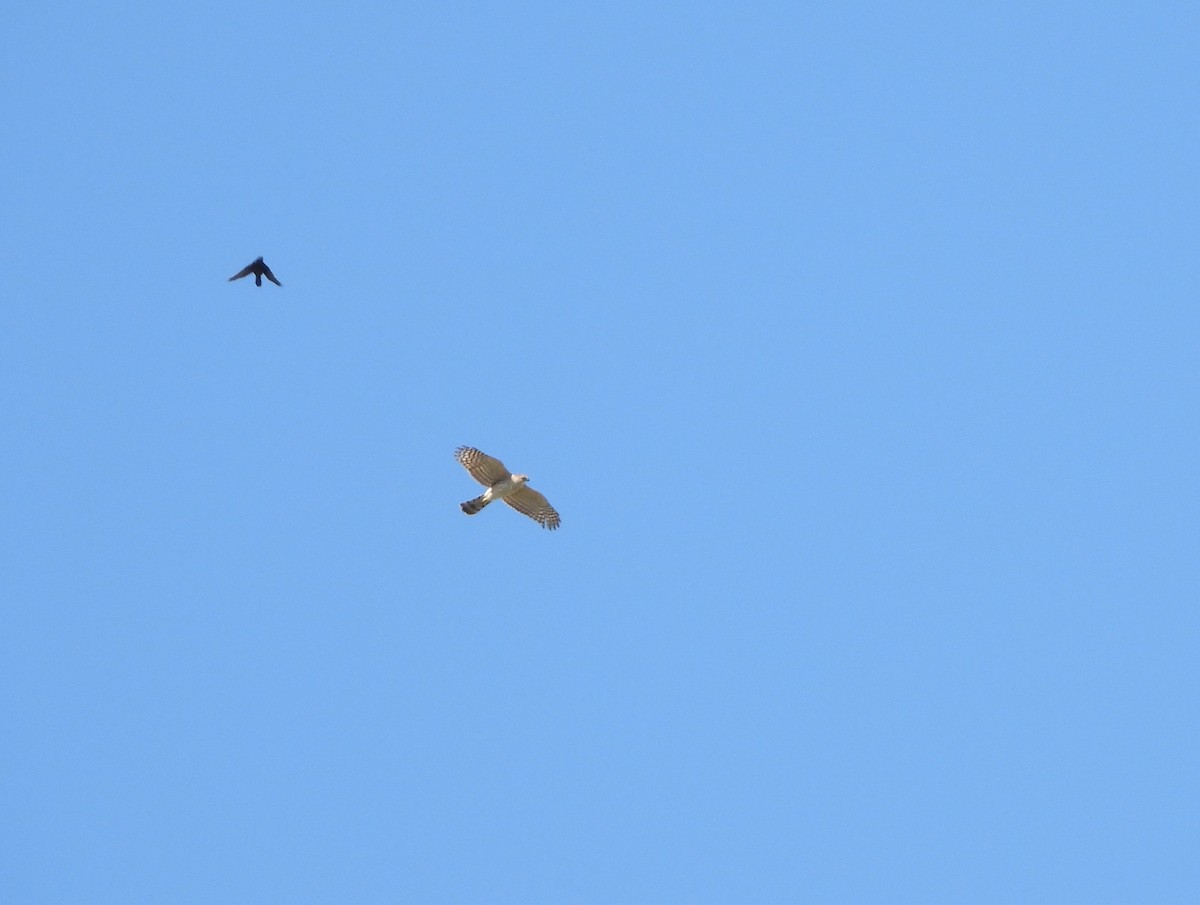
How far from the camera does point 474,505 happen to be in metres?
44.3

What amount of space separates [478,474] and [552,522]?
1.69 m

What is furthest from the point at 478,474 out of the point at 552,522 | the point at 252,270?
the point at 252,270

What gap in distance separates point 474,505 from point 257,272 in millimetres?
6271

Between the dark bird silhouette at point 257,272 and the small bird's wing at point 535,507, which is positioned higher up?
the dark bird silhouette at point 257,272

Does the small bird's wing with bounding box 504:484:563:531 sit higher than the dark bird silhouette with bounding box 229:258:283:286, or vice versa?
the dark bird silhouette with bounding box 229:258:283:286

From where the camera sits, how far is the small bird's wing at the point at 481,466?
1725 inches

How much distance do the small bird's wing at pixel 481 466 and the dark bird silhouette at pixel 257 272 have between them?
17.3ft

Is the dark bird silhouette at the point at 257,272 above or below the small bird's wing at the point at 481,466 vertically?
above

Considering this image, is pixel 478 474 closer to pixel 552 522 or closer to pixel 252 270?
pixel 552 522

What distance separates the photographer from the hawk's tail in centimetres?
4422

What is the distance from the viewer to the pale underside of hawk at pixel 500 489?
144 ft

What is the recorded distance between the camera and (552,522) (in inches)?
1764

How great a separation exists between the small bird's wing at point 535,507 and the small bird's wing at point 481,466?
1.59ft

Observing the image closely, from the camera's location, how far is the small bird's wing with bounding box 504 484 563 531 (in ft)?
146
